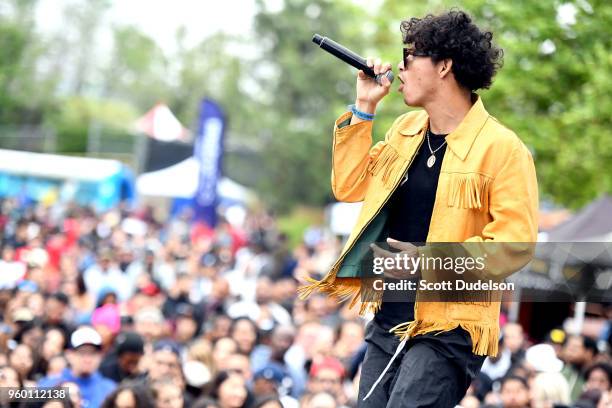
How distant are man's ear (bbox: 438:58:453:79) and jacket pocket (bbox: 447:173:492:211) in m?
0.42

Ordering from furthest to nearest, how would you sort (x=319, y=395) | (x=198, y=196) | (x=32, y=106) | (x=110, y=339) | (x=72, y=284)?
(x=32, y=106), (x=198, y=196), (x=72, y=284), (x=110, y=339), (x=319, y=395)

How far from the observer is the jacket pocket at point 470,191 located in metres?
4.10

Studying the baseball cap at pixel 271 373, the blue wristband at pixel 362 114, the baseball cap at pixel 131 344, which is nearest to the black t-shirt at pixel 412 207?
the blue wristband at pixel 362 114

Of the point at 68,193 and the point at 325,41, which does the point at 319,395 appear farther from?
the point at 68,193

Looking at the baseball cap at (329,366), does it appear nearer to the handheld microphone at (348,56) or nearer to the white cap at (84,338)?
the white cap at (84,338)

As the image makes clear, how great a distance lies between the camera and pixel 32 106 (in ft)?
152

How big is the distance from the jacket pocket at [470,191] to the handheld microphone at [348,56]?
0.51 metres

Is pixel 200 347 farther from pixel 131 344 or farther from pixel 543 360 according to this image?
pixel 543 360

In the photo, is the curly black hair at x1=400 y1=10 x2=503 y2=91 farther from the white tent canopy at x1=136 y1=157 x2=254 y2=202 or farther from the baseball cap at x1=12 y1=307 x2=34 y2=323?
the white tent canopy at x1=136 y1=157 x2=254 y2=202

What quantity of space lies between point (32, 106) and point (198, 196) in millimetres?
27425

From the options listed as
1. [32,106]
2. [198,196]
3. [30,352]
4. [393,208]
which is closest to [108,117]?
[32,106]

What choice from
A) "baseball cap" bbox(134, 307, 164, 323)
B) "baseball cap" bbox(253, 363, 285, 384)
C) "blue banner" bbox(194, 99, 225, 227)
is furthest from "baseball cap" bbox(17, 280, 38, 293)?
"blue banner" bbox(194, 99, 225, 227)

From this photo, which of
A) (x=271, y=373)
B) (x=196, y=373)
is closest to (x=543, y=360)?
(x=271, y=373)

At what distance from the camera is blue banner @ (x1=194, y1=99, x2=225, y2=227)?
69.1 ft
